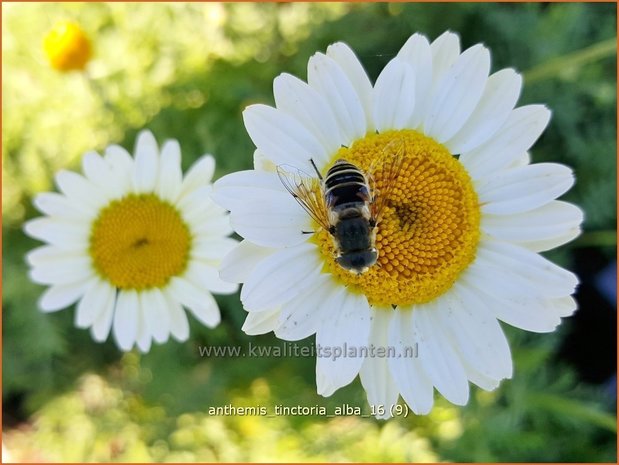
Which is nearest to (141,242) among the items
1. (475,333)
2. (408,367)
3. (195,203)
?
(195,203)

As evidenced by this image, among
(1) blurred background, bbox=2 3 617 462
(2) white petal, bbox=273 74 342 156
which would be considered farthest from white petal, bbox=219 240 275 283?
(1) blurred background, bbox=2 3 617 462

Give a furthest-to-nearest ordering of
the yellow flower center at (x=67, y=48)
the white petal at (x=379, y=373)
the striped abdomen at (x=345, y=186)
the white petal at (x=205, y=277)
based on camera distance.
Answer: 1. the yellow flower center at (x=67, y=48)
2. the white petal at (x=205, y=277)
3. the white petal at (x=379, y=373)
4. the striped abdomen at (x=345, y=186)

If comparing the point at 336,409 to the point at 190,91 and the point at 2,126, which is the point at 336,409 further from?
the point at 2,126

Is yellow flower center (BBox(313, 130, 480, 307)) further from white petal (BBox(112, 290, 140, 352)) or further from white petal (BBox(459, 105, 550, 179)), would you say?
white petal (BBox(112, 290, 140, 352))

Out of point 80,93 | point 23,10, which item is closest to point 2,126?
point 80,93

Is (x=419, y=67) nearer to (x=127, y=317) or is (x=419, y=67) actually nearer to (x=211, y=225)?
(x=211, y=225)

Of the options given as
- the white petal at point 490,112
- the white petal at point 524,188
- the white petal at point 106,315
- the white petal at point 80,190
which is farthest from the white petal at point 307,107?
the white petal at point 106,315

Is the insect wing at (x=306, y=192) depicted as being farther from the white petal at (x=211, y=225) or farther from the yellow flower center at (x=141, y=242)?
the yellow flower center at (x=141, y=242)
